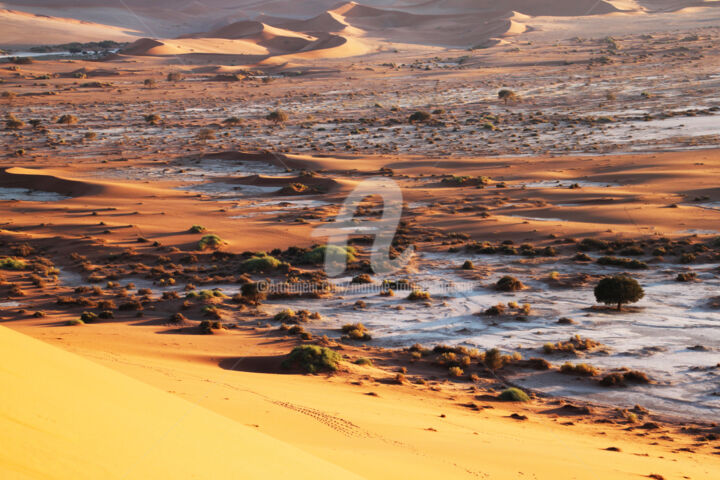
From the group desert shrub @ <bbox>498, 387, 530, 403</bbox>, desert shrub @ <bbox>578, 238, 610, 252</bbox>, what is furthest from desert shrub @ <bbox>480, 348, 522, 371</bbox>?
desert shrub @ <bbox>578, 238, 610, 252</bbox>

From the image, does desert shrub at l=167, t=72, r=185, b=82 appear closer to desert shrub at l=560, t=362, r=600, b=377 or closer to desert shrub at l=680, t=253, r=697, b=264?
desert shrub at l=680, t=253, r=697, b=264

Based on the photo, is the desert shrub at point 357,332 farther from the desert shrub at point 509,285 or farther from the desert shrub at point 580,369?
the desert shrub at point 509,285

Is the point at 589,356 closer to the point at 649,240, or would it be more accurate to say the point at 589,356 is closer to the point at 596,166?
the point at 649,240

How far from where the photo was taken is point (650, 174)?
114 ft

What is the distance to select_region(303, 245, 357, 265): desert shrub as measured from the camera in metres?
23.8

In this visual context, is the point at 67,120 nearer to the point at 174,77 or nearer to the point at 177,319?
the point at 174,77

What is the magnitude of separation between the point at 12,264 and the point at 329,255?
11.6m

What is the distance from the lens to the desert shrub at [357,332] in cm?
1656

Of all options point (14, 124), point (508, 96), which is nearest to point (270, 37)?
point (508, 96)

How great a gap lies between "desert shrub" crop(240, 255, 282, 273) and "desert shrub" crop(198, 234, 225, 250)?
122 inches

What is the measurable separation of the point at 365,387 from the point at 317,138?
1612 inches

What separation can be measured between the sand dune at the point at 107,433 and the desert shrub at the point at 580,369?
9.04 metres

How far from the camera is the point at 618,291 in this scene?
17.6 meters
